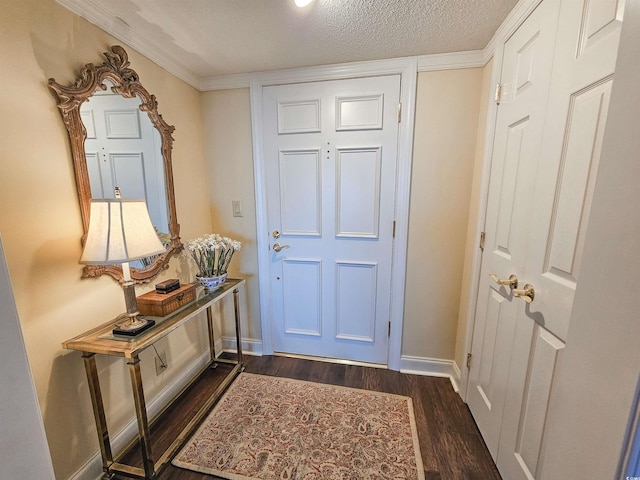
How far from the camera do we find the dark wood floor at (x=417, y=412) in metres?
1.30

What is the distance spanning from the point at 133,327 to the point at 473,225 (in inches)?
78.4

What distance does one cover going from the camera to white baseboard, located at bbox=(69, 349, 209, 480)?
4.06 ft

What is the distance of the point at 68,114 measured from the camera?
111cm

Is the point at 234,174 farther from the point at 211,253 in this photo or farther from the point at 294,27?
the point at 294,27

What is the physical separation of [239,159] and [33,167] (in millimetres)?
1185

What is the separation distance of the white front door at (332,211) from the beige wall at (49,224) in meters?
1.08

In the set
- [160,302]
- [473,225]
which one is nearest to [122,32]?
[160,302]

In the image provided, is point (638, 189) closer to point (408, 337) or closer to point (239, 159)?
point (408, 337)

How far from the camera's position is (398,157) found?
1804 mm

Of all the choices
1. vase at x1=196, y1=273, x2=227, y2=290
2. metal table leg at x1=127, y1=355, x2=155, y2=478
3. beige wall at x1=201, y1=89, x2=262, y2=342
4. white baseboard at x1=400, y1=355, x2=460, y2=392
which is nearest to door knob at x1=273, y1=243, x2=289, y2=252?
beige wall at x1=201, y1=89, x2=262, y2=342

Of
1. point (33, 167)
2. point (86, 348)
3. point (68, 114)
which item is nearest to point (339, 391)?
point (86, 348)

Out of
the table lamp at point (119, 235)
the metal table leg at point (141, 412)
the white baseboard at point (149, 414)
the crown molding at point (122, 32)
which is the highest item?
the crown molding at point (122, 32)

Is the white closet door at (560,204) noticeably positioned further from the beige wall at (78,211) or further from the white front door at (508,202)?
the beige wall at (78,211)

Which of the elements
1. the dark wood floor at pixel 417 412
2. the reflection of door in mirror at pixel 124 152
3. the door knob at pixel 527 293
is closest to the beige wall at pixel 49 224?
the reflection of door in mirror at pixel 124 152
